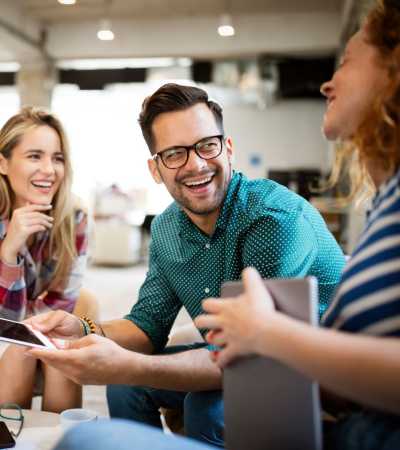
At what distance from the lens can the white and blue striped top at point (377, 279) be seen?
2.60ft

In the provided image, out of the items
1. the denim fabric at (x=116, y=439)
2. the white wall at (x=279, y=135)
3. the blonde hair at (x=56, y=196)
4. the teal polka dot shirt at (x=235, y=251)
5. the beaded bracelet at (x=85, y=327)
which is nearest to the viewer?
the denim fabric at (x=116, y=439)

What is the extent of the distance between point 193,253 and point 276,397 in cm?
81

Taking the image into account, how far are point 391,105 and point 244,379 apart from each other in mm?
552

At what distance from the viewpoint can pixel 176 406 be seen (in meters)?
1.84

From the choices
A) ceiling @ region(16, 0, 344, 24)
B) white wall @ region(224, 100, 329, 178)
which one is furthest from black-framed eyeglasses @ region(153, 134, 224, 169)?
white wall @ region(224, 100, 329, 178)

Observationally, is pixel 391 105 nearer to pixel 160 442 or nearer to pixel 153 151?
pixel 160 442

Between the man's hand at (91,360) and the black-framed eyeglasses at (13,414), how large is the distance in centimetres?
27

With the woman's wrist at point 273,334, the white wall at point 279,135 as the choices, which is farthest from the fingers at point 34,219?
the white wall at point 279,135

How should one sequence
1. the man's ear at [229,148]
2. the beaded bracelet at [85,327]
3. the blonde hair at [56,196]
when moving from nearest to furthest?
the beaded bracelet at [85,327] → the man's ear at [229,148] → the blonde hair at [56,196]

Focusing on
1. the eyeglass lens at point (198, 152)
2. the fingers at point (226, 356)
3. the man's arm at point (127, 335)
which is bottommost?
the man's arm at point (127, 335)

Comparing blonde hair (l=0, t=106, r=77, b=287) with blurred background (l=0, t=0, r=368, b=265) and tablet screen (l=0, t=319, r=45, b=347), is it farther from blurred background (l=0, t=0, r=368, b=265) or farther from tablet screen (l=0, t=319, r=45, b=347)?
blurred background (l=0, t=0, r=368, b=265)

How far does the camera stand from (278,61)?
8.82 meters

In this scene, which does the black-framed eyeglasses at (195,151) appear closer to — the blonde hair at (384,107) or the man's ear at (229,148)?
the man's ear at (229,148)

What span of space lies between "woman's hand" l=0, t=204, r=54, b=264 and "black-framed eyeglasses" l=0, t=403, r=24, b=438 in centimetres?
68
